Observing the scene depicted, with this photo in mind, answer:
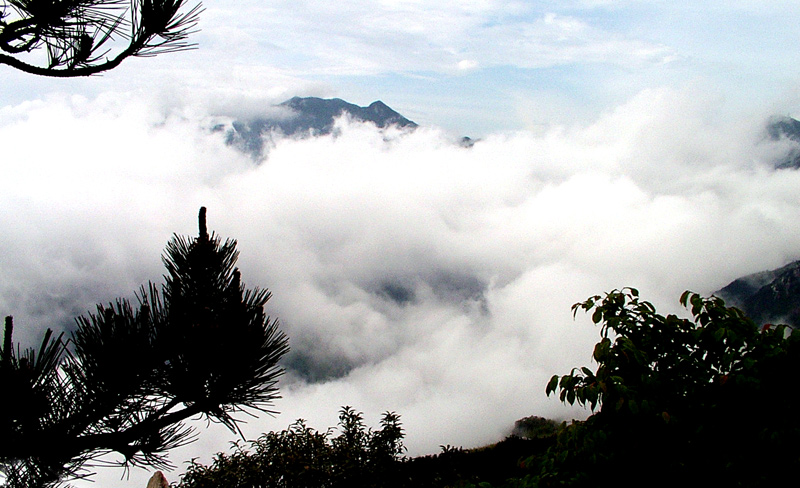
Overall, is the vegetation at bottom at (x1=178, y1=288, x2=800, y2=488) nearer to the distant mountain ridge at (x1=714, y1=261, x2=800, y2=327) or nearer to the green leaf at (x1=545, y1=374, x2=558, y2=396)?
the green leaf at (x1=545, y1=374, x2=558, y2=396)

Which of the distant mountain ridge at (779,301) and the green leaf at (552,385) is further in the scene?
the distant mountain ridge at (779,301)

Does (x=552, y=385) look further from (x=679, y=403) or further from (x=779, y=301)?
(x=779, y=301)

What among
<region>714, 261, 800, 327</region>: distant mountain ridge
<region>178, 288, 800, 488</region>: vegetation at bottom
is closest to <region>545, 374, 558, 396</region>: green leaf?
<region>178, 288, 800, 488</region>: vegetation at bottom

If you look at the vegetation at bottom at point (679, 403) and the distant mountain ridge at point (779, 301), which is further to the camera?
the distant mountain ridge at point (779, 301)

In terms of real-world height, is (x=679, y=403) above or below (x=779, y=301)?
below

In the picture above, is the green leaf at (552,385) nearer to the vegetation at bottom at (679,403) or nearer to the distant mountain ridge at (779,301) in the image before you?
the vegetation at bottom at (679,403)

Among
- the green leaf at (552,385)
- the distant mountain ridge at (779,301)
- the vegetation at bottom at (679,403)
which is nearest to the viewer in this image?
the vegetation at bottom at (679,403)

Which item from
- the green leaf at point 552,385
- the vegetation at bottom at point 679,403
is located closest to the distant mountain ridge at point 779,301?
the vegetation at bottom at point 679,403

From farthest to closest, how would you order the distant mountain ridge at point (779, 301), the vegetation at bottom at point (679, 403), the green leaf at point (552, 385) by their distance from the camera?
the distant mountain ridge at point (779, 301)
the green leaf at point (552, 385)
the vegetation at bottom at point (679, 403)

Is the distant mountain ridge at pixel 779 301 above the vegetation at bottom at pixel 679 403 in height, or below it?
above

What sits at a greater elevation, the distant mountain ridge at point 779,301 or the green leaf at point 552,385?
the distant mountain ridge at point 779,301

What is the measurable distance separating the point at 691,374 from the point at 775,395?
0.42m

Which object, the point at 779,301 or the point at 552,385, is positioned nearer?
the point at 552,385

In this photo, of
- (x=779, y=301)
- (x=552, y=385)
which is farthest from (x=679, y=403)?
(x=779, y=301)
